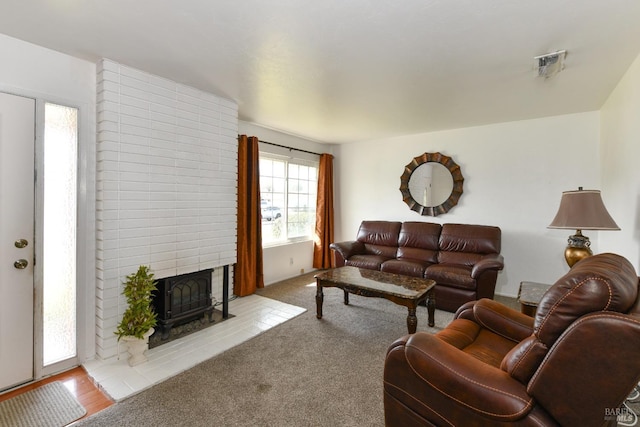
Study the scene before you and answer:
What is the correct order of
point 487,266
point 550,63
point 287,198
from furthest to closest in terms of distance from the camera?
point 287,198
point 487,266
point 550,63

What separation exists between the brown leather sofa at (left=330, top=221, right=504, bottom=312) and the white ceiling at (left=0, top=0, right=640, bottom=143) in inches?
67.4

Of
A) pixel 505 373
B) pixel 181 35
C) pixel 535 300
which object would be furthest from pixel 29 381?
pixel 535 300

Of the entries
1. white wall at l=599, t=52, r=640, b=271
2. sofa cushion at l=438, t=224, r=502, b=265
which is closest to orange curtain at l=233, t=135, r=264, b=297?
sofa cushion at l=438, t=224, r=502, b=265

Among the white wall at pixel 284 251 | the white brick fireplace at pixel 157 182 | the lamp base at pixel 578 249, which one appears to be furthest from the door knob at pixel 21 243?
the lamp base at pixel 578 249

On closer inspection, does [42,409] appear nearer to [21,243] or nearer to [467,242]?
[21,243]

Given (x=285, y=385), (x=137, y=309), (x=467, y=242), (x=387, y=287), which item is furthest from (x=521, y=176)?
(x=137, y=309)

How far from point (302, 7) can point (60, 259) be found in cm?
251

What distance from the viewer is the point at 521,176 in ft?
13.0

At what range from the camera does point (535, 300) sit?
2.19m

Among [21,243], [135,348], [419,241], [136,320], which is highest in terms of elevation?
[21,243]

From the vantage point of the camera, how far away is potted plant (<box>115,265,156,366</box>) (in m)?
2.30

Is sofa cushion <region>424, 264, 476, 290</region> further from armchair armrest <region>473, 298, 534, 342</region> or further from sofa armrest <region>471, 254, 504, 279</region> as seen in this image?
armchair armrest <region>473, 298, 534, 342</region>

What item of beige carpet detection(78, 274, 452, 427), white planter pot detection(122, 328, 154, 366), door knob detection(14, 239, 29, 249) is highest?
door knob detection(14, 239, 29, 249)

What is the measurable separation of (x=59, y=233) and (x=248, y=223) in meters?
1.96
